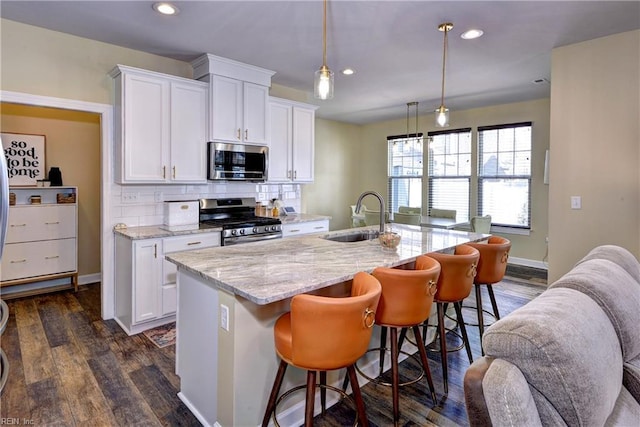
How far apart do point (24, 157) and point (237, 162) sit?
2.61m

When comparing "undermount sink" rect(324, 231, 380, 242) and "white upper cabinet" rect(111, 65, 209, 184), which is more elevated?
"white upper cabinet" rect(111, 65, 209, 184)

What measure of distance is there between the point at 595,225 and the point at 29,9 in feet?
A: 17.2

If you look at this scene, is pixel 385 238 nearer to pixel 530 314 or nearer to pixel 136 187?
pixel 530 314

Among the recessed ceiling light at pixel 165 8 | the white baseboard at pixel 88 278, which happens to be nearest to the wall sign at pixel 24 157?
the white baseboard at pixel 88 278

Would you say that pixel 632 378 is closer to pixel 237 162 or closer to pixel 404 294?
pixel 404 294

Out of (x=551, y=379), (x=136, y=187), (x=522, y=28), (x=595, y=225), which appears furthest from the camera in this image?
(x=136, y=187)

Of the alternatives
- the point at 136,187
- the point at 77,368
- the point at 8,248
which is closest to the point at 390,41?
the point at 136,187

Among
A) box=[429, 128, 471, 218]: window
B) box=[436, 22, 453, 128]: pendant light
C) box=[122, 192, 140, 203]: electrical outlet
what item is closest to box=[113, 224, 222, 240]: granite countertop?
box=[122, 192, 140, 203]: electrical outlet

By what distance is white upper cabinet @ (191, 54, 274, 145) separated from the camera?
12.8ft

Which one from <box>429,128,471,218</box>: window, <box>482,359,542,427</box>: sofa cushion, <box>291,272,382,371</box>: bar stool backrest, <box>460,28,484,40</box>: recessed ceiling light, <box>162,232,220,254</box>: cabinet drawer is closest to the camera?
<box>482,359,542,427</box>: sofa cushion

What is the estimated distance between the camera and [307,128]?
4.99 meters

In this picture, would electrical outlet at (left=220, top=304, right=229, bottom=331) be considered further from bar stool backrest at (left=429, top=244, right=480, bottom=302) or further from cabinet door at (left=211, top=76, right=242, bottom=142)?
cabinet door at (left=211, top=76, right=242, bottom=142)

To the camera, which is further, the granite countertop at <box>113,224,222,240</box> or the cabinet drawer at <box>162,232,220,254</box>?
the cabinet drawer at <box>162,232,220,254</box>

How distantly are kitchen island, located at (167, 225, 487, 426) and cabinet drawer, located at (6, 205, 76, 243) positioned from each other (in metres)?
3.08
